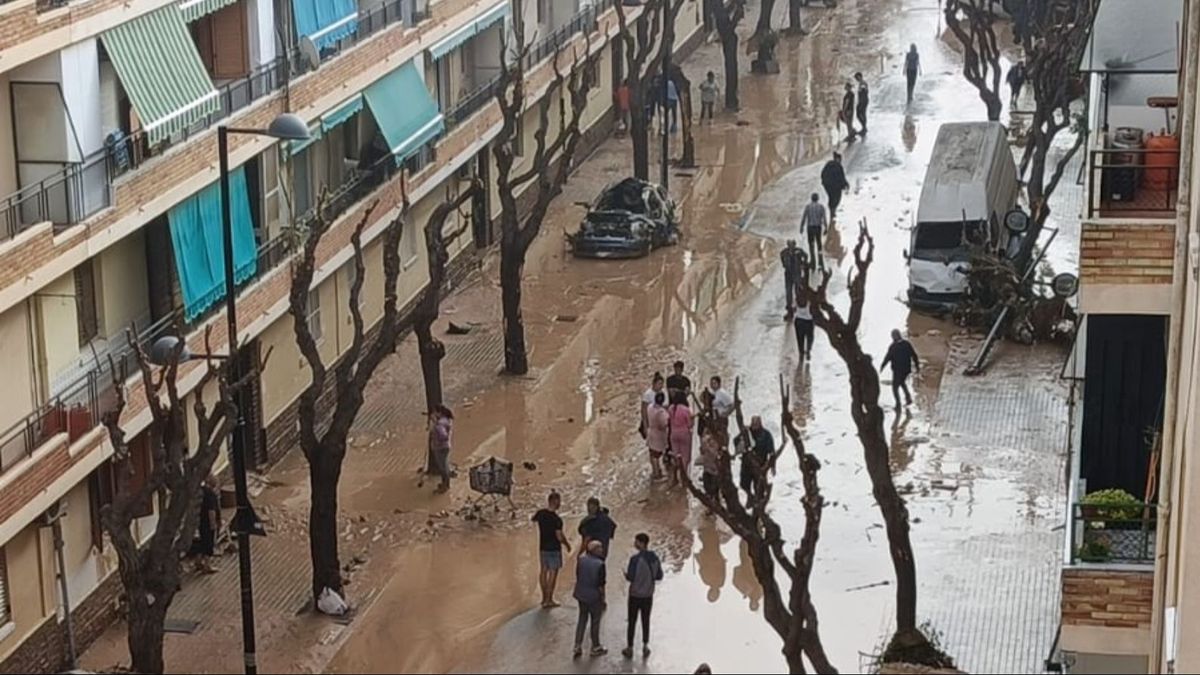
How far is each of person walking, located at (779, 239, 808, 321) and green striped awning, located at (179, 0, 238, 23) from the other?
10818 millimetres

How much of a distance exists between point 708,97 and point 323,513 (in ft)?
102

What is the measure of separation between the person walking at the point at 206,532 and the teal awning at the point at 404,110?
967 cm

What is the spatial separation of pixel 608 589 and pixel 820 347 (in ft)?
36.1

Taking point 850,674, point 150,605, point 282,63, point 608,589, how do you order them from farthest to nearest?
point 282,63
point 608,589
point 850,674
point 150,605

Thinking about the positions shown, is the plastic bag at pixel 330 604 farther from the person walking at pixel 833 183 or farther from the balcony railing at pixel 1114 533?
the person walking at pixel 833 183

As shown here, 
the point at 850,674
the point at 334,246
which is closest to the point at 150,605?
the point at 850,674

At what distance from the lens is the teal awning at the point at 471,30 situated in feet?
137

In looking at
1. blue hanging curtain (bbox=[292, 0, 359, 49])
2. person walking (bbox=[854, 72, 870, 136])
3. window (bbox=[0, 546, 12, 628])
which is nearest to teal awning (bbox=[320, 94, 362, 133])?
blue hanging curtain (bbox=[292, 0, 359, 49])

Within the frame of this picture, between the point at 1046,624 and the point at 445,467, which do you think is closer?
the point at 1046,624

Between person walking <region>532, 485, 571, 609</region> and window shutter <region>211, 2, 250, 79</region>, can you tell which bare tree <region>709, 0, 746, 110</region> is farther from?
person walking <region>532, 485, 571, 609</region>

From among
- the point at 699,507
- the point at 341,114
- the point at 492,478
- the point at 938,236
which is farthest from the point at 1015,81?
the point at 492,478

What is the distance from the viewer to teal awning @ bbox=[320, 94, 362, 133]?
35.1 m

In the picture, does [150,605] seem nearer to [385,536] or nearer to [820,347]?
[385,536]

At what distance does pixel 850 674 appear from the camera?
1024 inches
